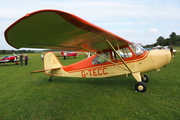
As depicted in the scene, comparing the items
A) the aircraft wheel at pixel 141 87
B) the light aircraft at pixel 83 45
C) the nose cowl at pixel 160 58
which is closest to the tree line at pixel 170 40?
the nose cowl at pixel 160 58

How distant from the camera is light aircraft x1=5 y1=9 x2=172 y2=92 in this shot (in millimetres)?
1672

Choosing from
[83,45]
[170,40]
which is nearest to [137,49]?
[170,40]

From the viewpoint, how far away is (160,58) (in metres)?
4.01

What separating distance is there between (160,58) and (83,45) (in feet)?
9.97

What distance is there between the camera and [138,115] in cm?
263

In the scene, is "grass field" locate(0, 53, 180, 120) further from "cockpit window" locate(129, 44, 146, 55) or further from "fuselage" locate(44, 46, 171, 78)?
"cockpit window" locate(129, 44, 146, 55)

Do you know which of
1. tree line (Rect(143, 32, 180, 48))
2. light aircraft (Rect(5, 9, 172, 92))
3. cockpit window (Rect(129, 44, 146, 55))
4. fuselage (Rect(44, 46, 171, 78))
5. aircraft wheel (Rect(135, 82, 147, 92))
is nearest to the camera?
light aircraft (Rect(5, 9, 172, 92))

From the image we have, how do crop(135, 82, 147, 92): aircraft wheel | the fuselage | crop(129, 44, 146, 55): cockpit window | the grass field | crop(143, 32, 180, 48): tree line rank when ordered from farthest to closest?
crop(143, 32, 180, 48): tree line → crop(129, 44, 146, 55): cockpit window → the fuselage → crop(135, 82, 147, 92): aircraft wheel → the grass field

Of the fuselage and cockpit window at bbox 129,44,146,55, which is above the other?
cockpit window at bbox 129,44,146,55

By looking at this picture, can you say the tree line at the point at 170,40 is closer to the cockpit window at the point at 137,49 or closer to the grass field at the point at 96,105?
the cockpit window at the point at 137,49

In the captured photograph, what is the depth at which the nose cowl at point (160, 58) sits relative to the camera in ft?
13.0

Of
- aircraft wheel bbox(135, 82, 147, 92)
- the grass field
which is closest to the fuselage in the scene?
aircraft wheel bbox(135, 82, 147, 92)

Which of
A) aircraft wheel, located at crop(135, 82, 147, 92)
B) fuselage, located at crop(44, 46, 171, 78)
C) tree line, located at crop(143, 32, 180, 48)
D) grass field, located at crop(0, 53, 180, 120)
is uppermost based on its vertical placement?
tree line, located at crop(143, 32, 180, 48)

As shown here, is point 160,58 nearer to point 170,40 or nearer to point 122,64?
point 170,40
